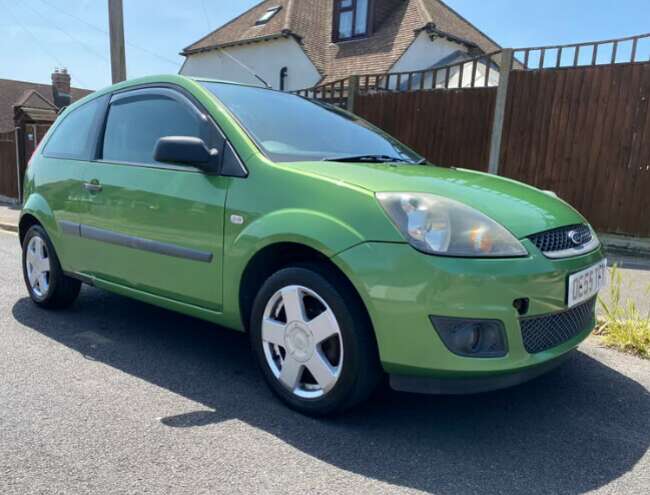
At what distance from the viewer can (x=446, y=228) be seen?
2.36m

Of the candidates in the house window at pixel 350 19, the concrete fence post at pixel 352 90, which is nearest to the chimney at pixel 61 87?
the house window at pixel 350 19

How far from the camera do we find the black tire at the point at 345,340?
245cm

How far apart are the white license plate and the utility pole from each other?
27.6 ft

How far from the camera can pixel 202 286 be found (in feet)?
10.0

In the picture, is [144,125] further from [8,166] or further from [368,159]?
[8,166]

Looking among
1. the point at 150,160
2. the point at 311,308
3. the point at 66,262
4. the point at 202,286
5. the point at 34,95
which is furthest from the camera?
the point at 34,95

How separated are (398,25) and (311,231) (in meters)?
17.1

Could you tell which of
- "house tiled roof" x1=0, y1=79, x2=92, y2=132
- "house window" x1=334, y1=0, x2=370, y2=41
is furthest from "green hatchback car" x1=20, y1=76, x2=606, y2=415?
"house tiled roof" x1=0, y1=79, x2=92, y2=132

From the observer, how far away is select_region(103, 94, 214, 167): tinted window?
3283mm

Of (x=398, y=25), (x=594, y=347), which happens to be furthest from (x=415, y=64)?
(x=594, y=347)

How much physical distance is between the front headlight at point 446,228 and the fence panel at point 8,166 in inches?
550

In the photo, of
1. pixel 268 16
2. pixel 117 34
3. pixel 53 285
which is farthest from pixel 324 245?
pixel 268 16

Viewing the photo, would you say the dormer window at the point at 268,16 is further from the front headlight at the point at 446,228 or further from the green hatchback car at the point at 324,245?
the front headlight at the point at 446,228

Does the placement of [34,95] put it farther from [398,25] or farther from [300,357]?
[300,357]
